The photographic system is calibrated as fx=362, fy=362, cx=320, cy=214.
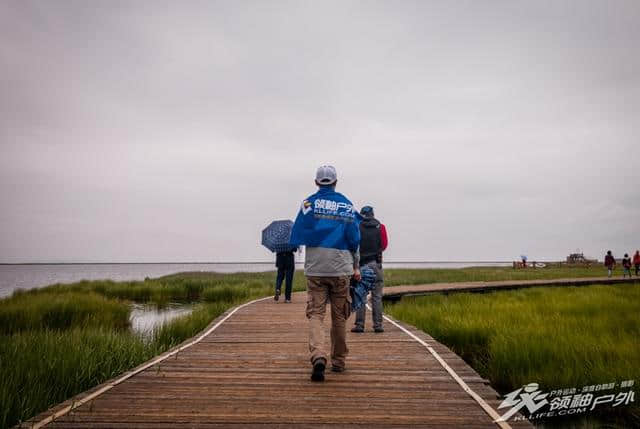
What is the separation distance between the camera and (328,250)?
409cm

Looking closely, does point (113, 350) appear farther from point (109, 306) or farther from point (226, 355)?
point (109, 306)

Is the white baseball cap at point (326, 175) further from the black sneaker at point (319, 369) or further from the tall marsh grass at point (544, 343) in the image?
the tall marsh grass at point (544, 343)

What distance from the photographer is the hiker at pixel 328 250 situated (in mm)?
4098

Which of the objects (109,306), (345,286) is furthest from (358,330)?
(109,306)

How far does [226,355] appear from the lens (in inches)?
203

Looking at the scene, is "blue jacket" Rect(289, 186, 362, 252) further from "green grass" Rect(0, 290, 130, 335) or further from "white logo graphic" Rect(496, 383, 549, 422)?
"green grass" Rect(0, 290, 130, 335)

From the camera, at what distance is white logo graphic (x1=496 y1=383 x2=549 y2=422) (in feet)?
10.2

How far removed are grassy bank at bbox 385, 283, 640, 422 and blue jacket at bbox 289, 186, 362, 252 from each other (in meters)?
3.54

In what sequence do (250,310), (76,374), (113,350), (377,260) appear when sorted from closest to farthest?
(76,374)
(113,350)
(377,260)
(250,310)

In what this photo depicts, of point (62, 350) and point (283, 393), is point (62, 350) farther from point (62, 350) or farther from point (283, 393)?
point (283, 393)

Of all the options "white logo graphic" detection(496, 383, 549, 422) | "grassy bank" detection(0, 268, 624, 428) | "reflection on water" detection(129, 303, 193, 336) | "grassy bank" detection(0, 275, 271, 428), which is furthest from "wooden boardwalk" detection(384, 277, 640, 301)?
"white logo graphic" detection(496, 383, 549, 422)

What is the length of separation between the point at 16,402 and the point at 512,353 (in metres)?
6.57

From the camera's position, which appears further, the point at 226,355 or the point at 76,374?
the point at 226,355

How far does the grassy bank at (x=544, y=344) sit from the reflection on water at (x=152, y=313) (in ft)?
26.4
